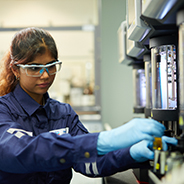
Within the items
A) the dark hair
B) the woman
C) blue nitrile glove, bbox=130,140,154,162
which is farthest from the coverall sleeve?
the dark hair

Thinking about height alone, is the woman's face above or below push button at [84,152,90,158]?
above

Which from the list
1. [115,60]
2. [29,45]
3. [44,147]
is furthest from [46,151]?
[115,60]

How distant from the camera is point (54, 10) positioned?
158 inches

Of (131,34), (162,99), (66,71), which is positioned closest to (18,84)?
(131,34)

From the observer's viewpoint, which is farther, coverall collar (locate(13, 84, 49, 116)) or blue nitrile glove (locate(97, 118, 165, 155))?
coverall collar (locate(13, 84, 49, 116))

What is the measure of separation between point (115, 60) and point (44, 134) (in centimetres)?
241

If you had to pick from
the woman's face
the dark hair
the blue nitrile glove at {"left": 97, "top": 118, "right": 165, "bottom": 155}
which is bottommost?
the blue nitrile glove at {"left": 97, "top": 118, "right": 165, "bottom": 155}

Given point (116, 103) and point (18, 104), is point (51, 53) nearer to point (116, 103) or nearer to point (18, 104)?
point (18, 104)

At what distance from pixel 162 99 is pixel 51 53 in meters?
0.59

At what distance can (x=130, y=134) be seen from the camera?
0.84m

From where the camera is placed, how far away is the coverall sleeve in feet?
2.67

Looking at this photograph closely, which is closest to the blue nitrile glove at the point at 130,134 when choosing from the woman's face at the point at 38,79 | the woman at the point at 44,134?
the woman at the point at 44,134

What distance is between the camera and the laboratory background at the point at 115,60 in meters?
0.81

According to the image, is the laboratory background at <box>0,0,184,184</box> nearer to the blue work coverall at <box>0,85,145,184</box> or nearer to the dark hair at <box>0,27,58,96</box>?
the blue work coverall at <box>0,85,145,184</box>
